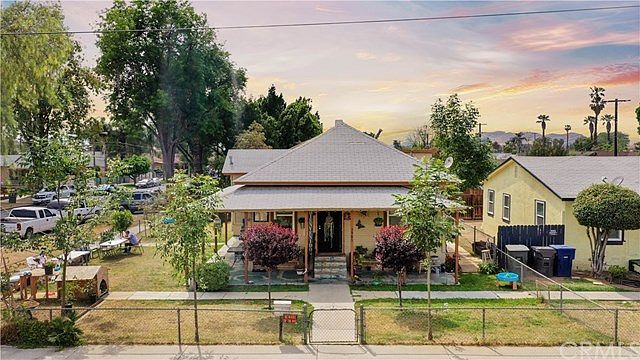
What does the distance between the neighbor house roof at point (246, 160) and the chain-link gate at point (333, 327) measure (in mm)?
17392

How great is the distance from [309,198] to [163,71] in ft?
102

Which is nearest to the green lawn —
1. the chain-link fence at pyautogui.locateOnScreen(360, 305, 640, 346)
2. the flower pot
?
the chain-link fence at pyautogui.locateOnScreen(360, 305, 640, 346)

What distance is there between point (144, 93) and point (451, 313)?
124 feet

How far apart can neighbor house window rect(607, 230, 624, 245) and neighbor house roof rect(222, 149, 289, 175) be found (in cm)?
1777

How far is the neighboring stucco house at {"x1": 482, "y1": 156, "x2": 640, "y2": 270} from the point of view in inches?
720

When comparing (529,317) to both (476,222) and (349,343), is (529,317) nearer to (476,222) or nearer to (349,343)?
(349,343)

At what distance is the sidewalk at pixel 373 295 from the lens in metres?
14.6

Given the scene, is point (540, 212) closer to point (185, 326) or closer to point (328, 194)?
point (328, 194)

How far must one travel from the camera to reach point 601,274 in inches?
686

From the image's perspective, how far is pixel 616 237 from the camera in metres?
18.4

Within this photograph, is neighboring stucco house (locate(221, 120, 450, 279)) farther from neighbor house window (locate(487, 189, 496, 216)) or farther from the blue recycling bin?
neighbor house window (locate(487, 189, 496, 216))

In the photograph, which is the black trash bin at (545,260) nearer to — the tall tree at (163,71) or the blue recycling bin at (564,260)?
the blue recycling bin at (564,260)

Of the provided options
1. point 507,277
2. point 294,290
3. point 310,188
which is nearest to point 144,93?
point 310,188

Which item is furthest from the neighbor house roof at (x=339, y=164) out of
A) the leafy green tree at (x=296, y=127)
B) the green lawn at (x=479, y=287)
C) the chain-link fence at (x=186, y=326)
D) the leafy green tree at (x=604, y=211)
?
the leafy green tree at (x=296, y=127)
